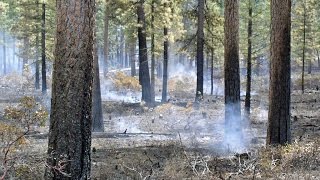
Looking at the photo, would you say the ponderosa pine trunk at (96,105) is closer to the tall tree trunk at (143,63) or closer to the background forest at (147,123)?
the background forest at (147,123)

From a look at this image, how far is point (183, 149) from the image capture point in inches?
433

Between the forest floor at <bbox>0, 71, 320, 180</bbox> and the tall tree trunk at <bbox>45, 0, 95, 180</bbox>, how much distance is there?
0.87 metres

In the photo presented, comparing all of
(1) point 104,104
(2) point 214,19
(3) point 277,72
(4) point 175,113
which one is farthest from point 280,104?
(1) point 104,104

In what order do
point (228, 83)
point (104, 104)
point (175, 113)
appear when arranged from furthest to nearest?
1. point (104, 104)
2. point (175, 113)
3. point (228, 83)

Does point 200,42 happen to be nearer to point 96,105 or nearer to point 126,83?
point 96,105

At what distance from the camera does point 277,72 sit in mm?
10344

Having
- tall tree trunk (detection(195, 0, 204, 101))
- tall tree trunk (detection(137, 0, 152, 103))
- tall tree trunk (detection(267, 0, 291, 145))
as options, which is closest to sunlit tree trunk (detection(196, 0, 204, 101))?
tall tree trunk (detection(195, 0, 204, 101))

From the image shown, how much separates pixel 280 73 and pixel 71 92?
6.14 meters

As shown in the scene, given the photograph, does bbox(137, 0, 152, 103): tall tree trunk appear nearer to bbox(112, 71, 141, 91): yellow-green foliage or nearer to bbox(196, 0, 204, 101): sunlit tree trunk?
bbox(196, 0, 204, 101): sunlit tree trunk

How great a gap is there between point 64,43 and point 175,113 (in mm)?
15938

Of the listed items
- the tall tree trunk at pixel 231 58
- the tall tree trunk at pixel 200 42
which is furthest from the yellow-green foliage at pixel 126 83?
the tall tree trunk at pixel 231 58

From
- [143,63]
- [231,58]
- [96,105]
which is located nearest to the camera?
[231,58]

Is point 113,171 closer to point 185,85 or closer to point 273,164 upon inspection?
point 273,164

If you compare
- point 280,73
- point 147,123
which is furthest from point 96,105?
point 280,73
